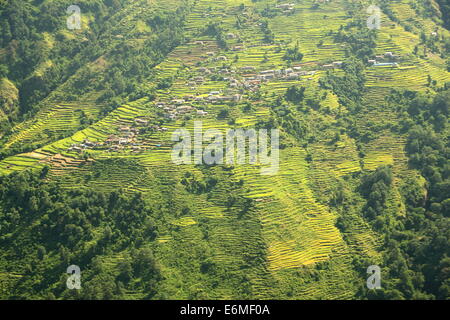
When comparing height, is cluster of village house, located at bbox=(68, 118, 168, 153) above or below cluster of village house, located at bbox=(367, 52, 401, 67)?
below

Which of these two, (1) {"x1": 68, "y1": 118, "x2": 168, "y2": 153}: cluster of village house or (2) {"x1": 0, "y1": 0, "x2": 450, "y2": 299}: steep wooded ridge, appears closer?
(2) {"x1": 0, "y1": 0, "x2": 450, "y2": 299}: steep wooded ridge

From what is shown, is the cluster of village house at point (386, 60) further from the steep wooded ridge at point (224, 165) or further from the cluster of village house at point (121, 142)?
the cluster of village house at point (121, 142)

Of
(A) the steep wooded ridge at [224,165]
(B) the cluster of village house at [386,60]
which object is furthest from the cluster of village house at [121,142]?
(B) the cluster of village house at [386,60]

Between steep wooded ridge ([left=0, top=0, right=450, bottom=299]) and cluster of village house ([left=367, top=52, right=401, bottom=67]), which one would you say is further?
cluster of village house ([left=367, top=52, right=401, bottom=67])

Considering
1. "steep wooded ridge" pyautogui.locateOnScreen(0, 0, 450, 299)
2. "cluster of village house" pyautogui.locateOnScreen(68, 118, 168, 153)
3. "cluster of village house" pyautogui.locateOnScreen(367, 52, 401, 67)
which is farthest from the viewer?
"cluster of village house" pyautogui.locateOnScreen(367, 52, 401, 67)

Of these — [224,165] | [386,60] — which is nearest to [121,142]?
[224,165]

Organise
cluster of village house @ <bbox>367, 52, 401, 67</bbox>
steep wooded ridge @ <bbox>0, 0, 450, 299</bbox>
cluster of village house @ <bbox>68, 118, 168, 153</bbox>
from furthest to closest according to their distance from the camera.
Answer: cluster of village house @ <bbox>367, 52, 401, 67</bbox> < cluster of village house @ <bbox>68, 118, 168, 153</bbox> < steep wooded ridge @ <bbox>0, 0, 450, 299</bbox>

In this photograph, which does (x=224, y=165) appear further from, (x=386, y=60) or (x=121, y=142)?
(x=386, y=60)

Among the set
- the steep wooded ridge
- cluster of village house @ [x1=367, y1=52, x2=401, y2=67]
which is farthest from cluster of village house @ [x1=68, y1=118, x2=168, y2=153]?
cluster of village house @ [x1=367, y1=52, x2=401, y2=67]

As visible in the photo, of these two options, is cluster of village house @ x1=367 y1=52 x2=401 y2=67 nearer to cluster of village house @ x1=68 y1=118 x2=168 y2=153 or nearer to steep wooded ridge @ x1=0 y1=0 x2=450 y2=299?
steep wooded ridge @ x1=0 y1=0 x2=450 y2=299
